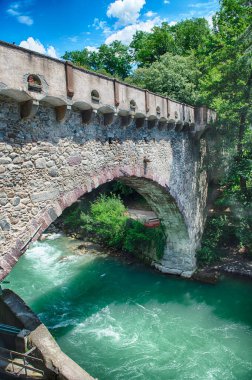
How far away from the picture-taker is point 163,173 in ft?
34.3

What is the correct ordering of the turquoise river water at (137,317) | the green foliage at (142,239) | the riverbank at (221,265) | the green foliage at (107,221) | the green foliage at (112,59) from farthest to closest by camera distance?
the green foliage at (112,59), the green foliage at (107,221), the green foliage at (142,239), the riverbank at (221,265), the turquoise river water at (137,317)

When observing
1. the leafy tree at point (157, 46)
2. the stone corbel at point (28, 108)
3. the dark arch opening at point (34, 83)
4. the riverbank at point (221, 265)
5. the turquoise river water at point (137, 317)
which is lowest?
the turquoise river water at point (137, 317)

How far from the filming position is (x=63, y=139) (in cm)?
605

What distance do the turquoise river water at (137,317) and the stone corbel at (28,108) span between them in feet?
21.7

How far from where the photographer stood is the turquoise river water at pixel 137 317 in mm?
8477

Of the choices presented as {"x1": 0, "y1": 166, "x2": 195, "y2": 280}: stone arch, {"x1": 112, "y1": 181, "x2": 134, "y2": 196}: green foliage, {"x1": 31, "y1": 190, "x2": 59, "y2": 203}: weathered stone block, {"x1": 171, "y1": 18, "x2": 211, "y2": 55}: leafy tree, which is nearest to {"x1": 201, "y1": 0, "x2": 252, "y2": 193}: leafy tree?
{"x1": 0, "y1": 166, "x2": 195, "y2": 280}: stone arch

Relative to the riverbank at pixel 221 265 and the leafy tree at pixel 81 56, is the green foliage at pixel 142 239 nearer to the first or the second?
the riverbank at pixel 221 265

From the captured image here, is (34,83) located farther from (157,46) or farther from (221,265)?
(157,46)

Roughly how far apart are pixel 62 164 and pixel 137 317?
22.6ft

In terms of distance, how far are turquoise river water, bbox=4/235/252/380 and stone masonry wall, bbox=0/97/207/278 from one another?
3.76 metres

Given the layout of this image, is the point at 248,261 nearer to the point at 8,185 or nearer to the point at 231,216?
the point at 231,216

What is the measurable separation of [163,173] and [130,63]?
23.1 metres

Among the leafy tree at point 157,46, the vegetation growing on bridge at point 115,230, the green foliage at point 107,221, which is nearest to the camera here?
the vegetation growing on bridge at point 115,230

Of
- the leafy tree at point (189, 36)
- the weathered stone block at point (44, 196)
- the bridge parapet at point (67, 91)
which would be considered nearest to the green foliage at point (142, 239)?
the bridge parapet at point (67, 91)
